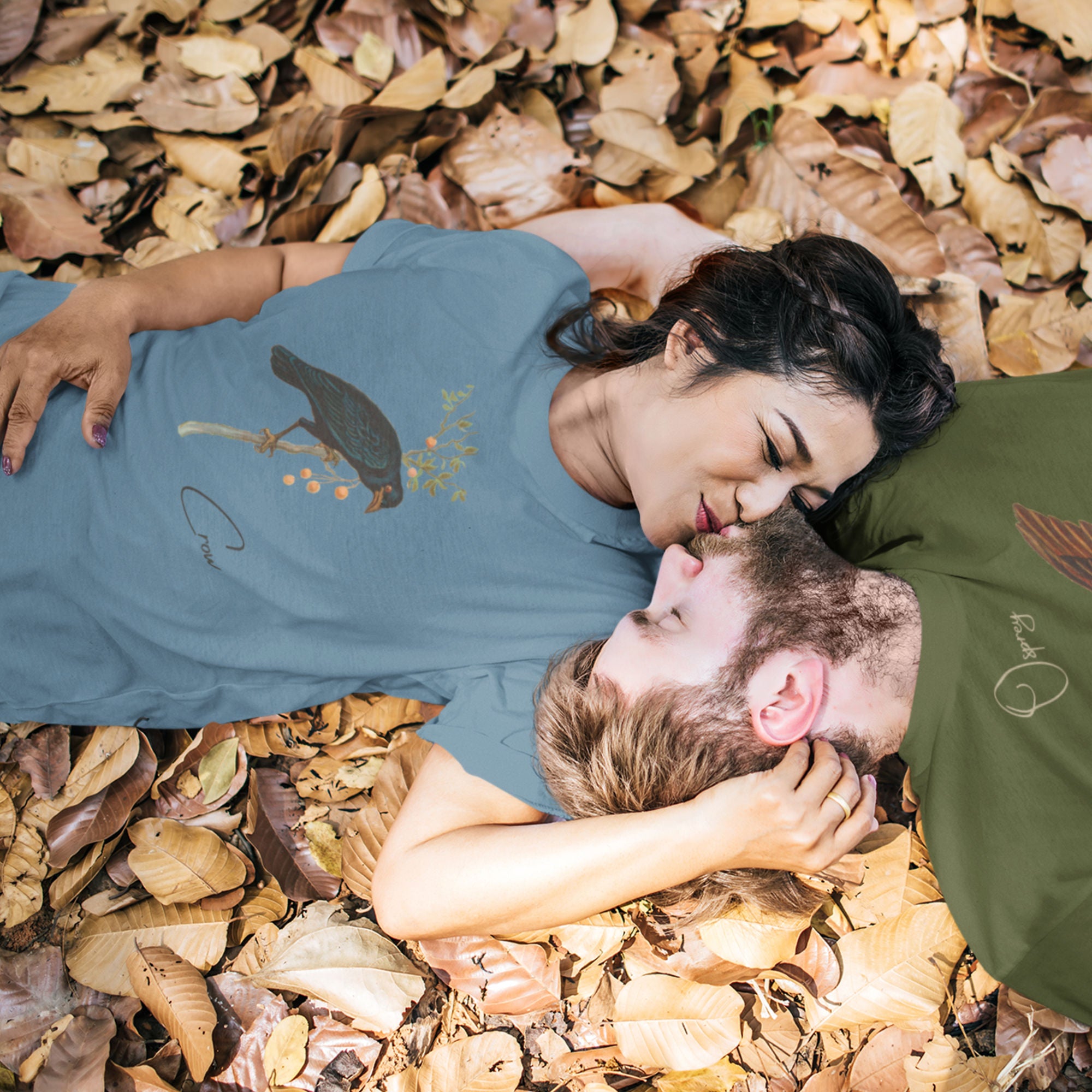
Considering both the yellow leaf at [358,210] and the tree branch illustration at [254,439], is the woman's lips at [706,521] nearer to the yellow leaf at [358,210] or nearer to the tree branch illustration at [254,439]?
the tree branch illustration at [254,439]

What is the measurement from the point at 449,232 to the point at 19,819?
1433 millimetres

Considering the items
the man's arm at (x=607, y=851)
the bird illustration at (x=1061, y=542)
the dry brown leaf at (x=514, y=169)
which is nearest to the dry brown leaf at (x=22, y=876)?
the man's arm at (x=607, y=851)

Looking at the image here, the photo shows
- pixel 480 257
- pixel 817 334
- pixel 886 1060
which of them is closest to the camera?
pixel 817 334

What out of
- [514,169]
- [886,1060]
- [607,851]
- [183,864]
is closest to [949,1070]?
[886,1060]

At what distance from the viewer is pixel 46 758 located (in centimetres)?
160

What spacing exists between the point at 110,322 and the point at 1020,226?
199 cm

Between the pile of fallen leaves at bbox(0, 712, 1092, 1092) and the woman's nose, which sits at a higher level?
the woman's nose

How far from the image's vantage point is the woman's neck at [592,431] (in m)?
1.49

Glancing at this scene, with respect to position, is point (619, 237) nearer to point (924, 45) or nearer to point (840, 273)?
point (840, 273)

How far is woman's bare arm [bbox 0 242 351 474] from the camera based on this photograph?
1435mm

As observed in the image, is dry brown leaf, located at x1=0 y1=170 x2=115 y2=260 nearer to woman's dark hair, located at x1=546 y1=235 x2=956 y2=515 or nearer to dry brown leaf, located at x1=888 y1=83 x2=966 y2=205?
woman's dark hair, located at x1=546 y1=235 x2=956 y2=515

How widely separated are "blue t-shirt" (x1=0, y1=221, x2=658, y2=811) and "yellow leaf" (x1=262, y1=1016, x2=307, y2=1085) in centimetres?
54

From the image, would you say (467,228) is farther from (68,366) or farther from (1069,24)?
(1069,24)

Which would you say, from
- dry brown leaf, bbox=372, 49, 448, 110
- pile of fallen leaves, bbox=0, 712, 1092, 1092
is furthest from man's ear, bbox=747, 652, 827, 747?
dry brown leaf, bbox=372, 49, 448, 110
